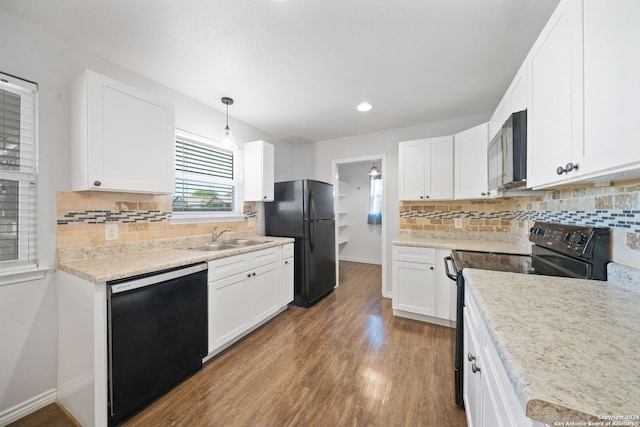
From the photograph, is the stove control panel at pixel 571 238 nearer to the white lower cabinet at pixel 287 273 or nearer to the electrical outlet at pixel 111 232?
the white lower cabinet at pixel 287 273

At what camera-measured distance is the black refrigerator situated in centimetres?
310

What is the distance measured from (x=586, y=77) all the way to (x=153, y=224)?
2828 mm

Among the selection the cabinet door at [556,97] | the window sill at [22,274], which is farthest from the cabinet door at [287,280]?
the cabinet door at [556,97]

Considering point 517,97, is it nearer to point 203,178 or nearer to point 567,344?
point 567,344

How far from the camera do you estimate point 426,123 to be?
325 cm

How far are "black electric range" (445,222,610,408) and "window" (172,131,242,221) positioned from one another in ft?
8.10

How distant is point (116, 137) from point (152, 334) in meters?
1.36

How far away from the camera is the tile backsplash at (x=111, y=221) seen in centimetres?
169

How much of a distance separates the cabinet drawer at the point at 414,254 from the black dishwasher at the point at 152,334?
6.56 feet

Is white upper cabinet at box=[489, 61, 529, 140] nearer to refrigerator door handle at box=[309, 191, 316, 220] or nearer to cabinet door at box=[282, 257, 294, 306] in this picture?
refrigerator door handle at box=[309, 191, 316, 220]

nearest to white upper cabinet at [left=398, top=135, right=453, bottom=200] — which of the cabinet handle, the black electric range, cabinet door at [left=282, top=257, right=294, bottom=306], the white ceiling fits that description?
the white ceiling

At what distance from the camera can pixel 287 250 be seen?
2.96 m

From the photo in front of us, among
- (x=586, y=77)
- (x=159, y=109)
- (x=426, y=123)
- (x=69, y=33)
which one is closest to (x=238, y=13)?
(x=159, y=109)

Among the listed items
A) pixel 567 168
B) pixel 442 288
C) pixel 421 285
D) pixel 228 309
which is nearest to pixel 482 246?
pixel 442 288
